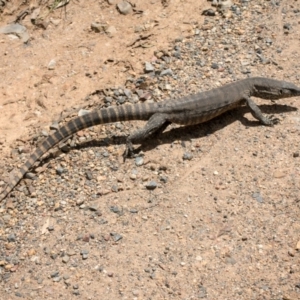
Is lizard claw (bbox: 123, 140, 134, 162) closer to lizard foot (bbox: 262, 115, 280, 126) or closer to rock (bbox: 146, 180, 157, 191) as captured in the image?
rock (bbox: 146, 180, 157, 191)

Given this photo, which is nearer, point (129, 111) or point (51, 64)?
point (129, 111)

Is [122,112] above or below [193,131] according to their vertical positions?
above

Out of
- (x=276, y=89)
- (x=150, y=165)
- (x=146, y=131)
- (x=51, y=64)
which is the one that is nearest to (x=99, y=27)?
(x=51, y=64)

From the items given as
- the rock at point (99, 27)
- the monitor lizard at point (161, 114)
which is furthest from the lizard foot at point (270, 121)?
the rock at point (99, 27)

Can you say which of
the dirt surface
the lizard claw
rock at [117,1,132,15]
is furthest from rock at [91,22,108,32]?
the lizard claw

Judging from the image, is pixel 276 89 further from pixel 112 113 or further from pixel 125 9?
pixel 125 9

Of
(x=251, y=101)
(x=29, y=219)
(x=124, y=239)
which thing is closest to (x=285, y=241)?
(x=124, y=239)

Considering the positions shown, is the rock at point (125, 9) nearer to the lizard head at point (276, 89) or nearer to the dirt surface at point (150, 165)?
the dirt surface at point (150, 165)
